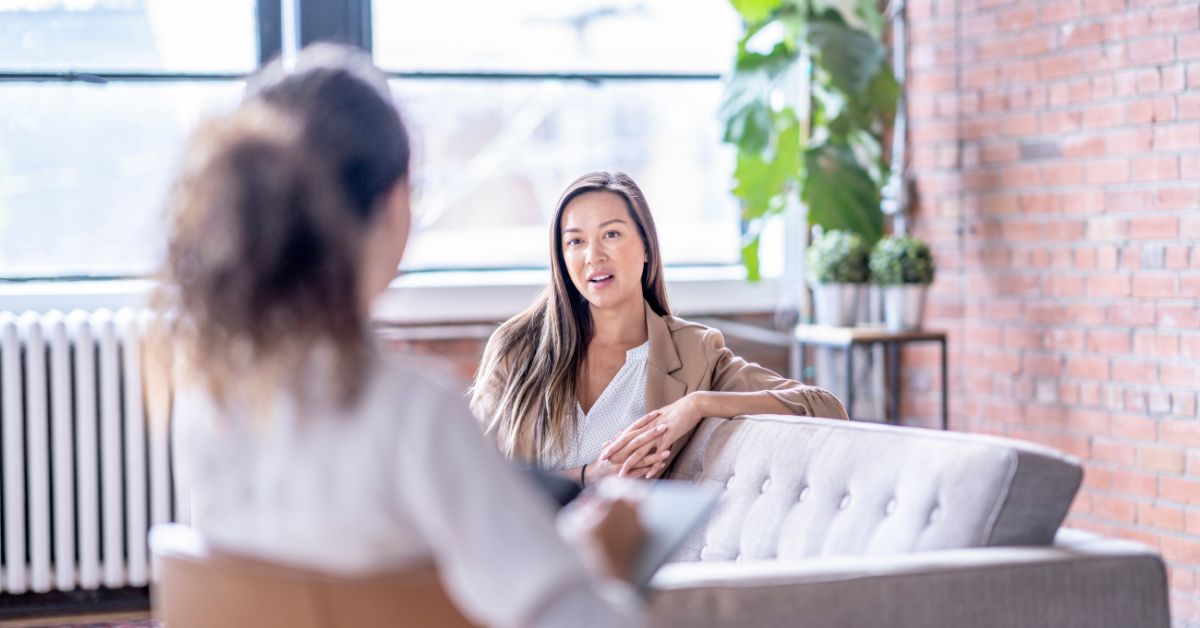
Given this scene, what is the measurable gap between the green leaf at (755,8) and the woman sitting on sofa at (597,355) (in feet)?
5.38

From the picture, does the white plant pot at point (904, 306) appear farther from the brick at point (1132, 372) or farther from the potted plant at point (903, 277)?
the brick at point (1132, 372)

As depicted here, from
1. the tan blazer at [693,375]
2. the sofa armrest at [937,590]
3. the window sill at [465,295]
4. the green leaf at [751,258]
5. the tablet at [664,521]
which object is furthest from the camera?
the green leaf at [751,258]

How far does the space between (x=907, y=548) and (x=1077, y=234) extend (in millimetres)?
2246

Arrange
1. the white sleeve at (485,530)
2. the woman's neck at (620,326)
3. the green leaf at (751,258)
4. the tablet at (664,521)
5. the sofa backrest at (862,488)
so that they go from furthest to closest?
1. the green leaf at (751,258)
2. the woman's neck at (620,326)
3. the sofa backrest at (862,488)
4. the tablet at (664,521)
5. the white sleeve at (485,530)

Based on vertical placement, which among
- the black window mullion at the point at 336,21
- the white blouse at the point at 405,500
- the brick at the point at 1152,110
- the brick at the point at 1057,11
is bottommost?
the white blouse at the point at 405,500

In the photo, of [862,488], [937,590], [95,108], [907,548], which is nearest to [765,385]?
[862,488]

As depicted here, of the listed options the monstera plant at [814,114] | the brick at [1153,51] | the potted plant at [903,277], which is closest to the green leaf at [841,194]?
the monstera plant at [814,114]

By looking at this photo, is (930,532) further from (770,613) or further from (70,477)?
(70,477)

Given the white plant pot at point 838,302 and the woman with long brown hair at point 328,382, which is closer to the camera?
the woman with long brown hair at point 328,382

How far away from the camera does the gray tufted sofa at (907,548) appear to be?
158 centimetres

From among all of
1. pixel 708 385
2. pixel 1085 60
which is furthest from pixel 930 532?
pixel 1085 60

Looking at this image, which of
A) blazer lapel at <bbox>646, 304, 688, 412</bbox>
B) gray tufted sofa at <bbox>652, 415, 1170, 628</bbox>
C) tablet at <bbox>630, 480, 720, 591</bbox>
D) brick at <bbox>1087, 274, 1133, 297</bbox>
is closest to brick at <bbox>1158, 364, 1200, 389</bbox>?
brick at <bbox>1087, 274, 1133, 297</bbox>

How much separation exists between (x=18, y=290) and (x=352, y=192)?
10.9 feet

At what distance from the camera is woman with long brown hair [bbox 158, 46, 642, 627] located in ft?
3.62
